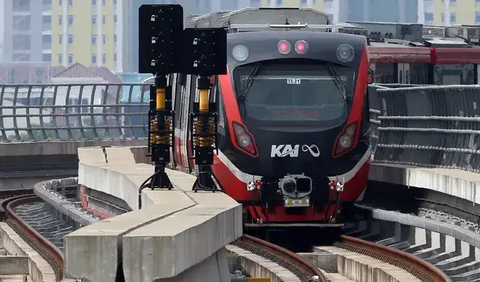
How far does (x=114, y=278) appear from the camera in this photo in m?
11.7

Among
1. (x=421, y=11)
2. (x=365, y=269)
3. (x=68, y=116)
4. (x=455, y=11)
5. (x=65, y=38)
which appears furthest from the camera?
(x=421, y=11)

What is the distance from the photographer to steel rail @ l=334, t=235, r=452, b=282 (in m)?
17.5

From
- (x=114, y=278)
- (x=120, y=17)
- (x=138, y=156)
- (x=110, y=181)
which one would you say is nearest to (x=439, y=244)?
(x=110, y=181)

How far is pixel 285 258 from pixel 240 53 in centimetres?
349

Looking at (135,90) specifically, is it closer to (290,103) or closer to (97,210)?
(97,210)

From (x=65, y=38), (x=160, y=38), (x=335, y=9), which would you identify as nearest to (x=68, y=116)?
(x=160, y=38)

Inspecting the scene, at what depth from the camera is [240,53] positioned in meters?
22.5

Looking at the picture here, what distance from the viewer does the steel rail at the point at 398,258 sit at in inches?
688

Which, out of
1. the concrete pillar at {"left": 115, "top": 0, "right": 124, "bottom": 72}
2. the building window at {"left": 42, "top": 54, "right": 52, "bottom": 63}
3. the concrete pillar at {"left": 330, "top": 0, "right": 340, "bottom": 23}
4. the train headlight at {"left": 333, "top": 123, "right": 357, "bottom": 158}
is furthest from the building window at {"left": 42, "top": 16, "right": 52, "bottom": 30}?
the train headlight at {"left": 333, "top": 123, "right": 357, "bottom": 158}

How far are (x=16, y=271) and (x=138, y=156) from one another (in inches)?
462

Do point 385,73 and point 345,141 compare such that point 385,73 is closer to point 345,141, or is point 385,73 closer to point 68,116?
point 345,141

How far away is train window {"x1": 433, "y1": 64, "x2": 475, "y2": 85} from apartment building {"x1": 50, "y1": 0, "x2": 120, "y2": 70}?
141 m

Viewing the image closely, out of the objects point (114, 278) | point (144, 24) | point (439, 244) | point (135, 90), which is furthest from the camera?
point (135, 90)

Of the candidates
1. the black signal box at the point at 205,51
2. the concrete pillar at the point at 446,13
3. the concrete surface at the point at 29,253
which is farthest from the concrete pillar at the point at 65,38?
the black signal box at the point at 205,51
